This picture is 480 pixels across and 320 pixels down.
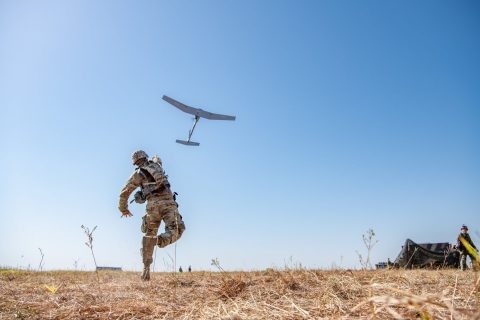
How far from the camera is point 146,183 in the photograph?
6770mm

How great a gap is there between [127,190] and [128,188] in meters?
0.04

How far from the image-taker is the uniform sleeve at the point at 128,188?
6.83 m

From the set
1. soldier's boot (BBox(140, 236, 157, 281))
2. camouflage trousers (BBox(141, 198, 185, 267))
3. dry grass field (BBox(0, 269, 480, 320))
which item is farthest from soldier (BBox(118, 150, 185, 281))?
dry grass field (BBox(0, 269, 480, 320))

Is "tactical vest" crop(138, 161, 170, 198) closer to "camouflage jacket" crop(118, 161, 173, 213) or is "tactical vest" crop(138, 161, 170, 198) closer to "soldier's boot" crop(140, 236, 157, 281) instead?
"camouflage jacket" crop(118, 161, 173, 213)

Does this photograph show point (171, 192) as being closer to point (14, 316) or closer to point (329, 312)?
point (14, 316)

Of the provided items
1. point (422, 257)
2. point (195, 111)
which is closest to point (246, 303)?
point (422, 257)

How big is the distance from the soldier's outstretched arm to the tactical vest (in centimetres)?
11

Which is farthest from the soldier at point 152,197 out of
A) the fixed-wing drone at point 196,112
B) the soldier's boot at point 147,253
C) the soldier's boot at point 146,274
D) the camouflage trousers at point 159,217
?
the fixed-wing drone at point 196,112

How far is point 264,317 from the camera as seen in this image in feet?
6.73

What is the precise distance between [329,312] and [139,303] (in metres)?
1.61

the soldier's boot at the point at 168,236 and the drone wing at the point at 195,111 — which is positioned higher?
the drone wing at the point at 195,111

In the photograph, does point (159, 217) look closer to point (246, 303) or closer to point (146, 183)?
point (146, 183)

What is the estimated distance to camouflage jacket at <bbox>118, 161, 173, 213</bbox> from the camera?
6.80 meters

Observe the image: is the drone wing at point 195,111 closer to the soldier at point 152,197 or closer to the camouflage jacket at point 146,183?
the soldier at point 152,197
